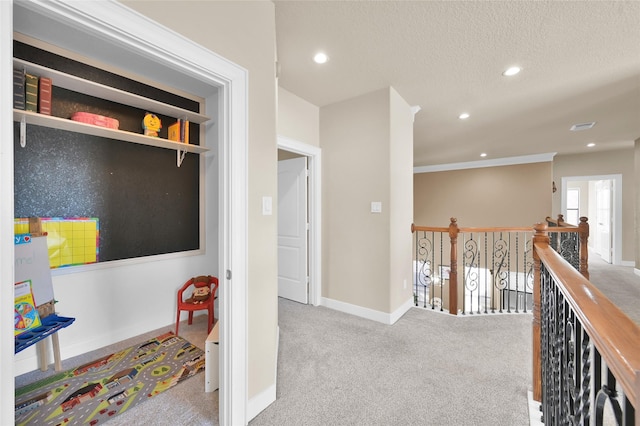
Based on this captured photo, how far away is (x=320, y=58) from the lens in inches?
93.8

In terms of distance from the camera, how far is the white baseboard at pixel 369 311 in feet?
9.69

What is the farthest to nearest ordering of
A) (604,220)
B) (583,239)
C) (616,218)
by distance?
(604,220) → (616,218) → (583,239)

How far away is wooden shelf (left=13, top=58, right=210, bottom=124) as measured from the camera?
6.13 ft

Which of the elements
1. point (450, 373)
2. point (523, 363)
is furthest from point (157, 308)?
point (523, 363)

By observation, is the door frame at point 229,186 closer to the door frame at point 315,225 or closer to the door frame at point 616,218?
the door frame at point 315,225

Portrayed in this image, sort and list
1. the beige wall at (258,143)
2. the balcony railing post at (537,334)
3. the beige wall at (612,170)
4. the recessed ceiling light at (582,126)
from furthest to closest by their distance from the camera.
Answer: the beige wall at (612,170) → the recessed ceiling light at (582,126) → the balcony railing post at (537,334) → the beige wall at (258,143)

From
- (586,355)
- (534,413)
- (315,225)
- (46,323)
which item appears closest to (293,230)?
(315,225)

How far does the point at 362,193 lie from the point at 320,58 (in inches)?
57.5

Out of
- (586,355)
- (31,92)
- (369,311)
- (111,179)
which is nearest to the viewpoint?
(586,355)

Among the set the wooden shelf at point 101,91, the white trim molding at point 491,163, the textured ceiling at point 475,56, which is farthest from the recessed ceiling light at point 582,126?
the wooden shelf at point 101,91

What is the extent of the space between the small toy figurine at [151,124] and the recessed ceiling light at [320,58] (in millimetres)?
1646

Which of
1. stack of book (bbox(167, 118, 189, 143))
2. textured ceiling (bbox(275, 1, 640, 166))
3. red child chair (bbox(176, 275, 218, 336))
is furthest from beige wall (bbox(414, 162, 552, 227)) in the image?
stack of book (bbox(167, 118, 189, 143))
